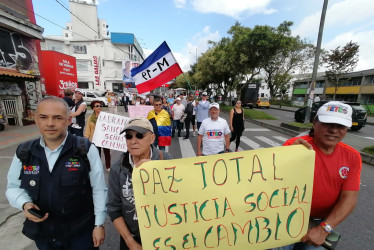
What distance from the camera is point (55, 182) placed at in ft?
4.52

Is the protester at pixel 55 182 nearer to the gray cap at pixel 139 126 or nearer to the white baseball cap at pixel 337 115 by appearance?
the gray cap at pixel 139 126

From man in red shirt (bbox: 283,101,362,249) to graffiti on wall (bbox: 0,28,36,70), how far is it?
12.7 meters

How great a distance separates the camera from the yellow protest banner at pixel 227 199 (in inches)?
53.9

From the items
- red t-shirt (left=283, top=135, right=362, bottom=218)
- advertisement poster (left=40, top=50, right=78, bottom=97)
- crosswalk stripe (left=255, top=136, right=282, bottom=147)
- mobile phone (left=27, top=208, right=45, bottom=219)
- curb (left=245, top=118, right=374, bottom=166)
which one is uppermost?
advertisement poster (left=40, top=50, right=78, bottom=97)

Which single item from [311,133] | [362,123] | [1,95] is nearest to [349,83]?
[362,123]

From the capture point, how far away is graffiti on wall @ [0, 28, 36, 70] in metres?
8.77

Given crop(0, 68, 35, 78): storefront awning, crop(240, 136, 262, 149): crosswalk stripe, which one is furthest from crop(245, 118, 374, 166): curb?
crop(0, 68, 35, 78): storefront awning

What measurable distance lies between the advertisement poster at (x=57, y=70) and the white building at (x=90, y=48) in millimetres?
15400

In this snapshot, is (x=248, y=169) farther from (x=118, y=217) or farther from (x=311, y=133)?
(x=118, y=217)

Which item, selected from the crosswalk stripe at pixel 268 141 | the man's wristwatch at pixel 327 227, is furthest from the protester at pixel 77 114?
the crosswalk stripe at pixel 268 141

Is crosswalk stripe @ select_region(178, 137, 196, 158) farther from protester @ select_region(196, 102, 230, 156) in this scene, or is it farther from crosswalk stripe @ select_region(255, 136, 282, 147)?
crosswalk stripe @ select_region(255, 136, 282, 147)

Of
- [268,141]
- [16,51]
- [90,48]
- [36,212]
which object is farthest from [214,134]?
[90,48]

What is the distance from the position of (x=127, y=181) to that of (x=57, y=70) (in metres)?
17.0

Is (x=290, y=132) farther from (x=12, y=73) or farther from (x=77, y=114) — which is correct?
(x=12, y=73)
